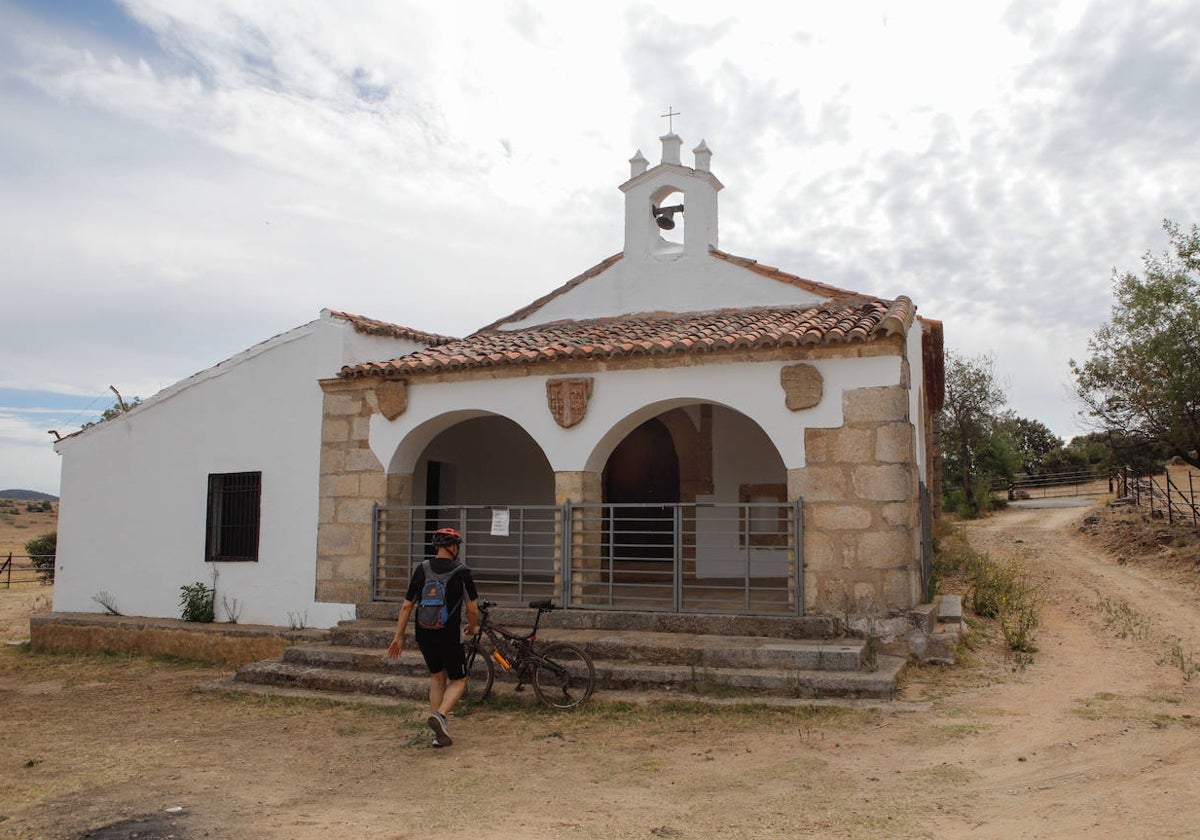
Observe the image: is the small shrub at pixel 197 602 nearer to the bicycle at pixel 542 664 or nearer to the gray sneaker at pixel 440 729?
the bicycle at pixel 542 664

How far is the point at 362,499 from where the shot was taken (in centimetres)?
1001

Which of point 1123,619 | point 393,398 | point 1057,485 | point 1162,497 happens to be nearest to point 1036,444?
point 1057,485

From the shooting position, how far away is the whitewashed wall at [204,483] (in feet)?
33.9

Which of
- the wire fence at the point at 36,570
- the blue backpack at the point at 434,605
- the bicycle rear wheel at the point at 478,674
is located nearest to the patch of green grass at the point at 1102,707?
the bicycle rear wheel at the point at 478,674

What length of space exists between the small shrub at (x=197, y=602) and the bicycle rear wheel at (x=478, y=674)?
435 centimetres

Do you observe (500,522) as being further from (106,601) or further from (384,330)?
(106,601)

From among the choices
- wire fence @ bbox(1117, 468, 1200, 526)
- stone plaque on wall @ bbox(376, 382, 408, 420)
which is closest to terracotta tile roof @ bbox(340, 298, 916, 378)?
stone plaque on wall @ bbox(376, 382, 408, 420)

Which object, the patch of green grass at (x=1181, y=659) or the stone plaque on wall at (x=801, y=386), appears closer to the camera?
the patch of green grass at (x=1181, y=659)

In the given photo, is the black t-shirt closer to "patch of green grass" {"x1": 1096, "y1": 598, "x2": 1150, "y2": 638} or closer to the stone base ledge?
the stone base ledge

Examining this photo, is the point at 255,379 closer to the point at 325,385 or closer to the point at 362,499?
the point at 325,385

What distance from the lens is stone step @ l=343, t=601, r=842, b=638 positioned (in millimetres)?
7844

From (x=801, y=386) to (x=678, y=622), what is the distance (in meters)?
2.39

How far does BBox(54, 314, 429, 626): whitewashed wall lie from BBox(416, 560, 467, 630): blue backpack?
399cm

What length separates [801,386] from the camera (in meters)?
8.24
